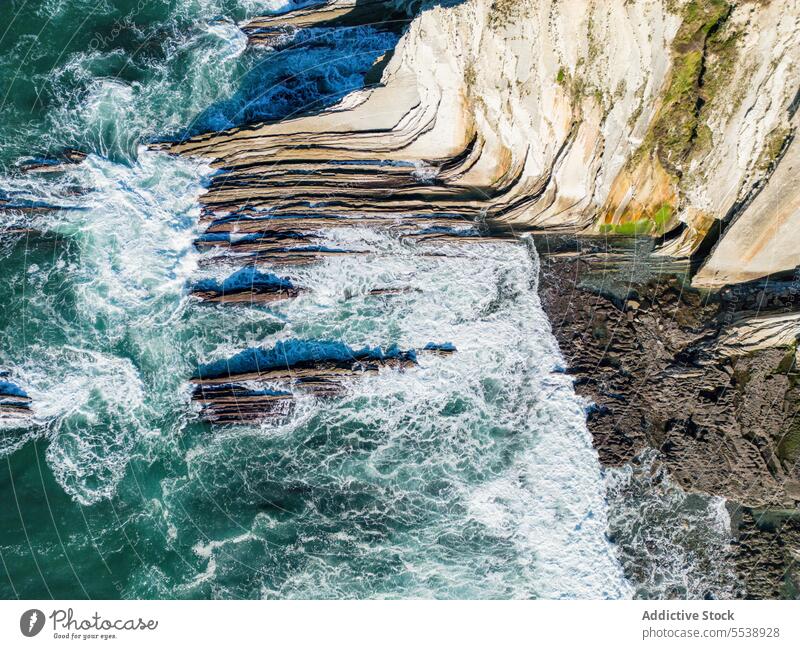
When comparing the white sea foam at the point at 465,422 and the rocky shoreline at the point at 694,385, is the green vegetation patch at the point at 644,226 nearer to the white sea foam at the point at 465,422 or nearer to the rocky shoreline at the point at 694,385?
the rocky shoreline at the point at 694,385

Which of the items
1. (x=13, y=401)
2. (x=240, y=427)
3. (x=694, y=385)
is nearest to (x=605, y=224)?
(x=694, y=385)

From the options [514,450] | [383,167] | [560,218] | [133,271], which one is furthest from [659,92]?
[133,271]

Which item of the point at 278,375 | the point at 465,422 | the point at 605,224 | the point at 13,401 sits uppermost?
the point at 605,224

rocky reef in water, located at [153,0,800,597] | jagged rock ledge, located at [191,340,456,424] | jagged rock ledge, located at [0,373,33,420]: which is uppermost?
rocky reef in water, located at [153,0,800,597]
